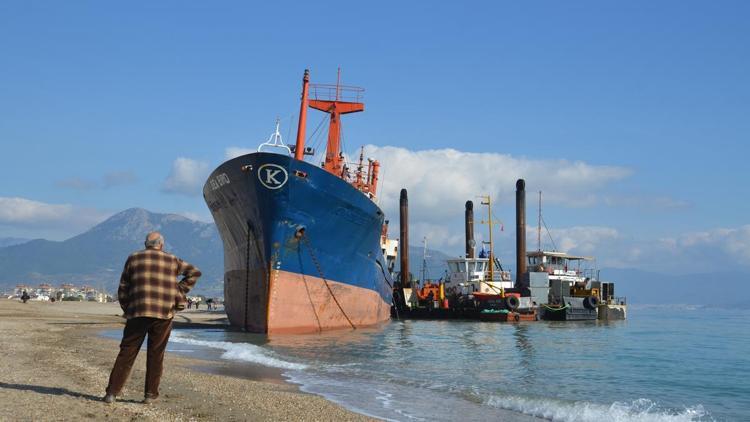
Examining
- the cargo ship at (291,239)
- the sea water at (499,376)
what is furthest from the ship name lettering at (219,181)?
the sea water at (499,376)

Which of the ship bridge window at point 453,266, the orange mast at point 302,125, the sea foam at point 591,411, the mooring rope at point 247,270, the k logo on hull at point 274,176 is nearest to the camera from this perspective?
the sea foam at point 591,411

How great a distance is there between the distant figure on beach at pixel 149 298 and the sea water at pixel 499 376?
9.81 ft

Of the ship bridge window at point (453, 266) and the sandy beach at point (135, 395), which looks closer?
the sandy beach at point (135, 395)

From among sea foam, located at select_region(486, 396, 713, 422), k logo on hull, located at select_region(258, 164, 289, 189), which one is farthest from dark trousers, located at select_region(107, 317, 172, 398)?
k logo on hull, located at select_region(258, 164, 289, 189)

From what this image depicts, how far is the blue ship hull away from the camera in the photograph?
20.6m

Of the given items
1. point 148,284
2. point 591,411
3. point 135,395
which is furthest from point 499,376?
point 148,284

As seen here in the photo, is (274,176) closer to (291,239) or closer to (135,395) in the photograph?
(291,239)

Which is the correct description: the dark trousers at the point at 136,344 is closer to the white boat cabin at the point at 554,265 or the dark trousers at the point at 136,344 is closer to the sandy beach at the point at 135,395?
the sandy beach at the point at 135,395

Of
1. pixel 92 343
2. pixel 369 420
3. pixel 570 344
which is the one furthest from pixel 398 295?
pixel 369 420

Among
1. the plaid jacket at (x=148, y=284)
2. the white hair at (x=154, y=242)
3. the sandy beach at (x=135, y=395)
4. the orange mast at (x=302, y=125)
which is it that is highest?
the orange mast at (x=302, y=125)

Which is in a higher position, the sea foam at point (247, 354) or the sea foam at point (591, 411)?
the sea foam at point (247, 354)

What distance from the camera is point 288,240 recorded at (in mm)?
20781

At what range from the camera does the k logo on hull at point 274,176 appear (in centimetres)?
2045

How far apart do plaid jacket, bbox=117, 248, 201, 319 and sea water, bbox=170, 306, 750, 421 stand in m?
3.19
